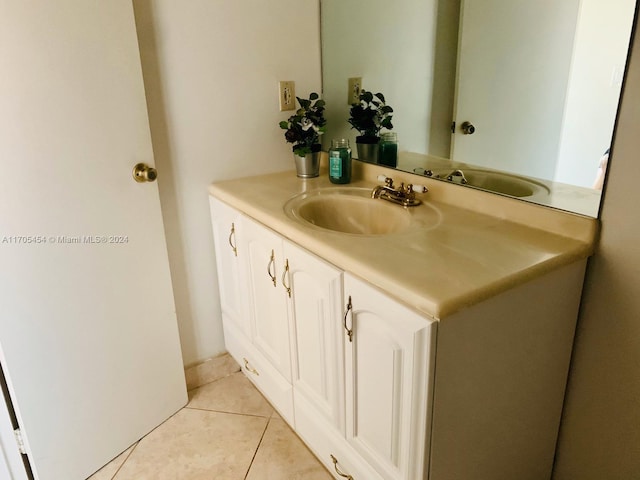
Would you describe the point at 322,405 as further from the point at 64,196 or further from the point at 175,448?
the point at 64,196

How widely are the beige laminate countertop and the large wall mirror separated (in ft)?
0.21

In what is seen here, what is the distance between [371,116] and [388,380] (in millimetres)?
1074

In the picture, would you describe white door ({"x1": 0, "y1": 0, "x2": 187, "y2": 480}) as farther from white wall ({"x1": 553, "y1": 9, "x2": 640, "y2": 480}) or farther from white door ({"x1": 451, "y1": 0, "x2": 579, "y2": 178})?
white wall ({"x1": 553, "y1": 9, "x2": 640, "y2": 480})

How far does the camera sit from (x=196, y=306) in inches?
73.1

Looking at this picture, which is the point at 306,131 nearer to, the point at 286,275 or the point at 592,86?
the point at 286,275

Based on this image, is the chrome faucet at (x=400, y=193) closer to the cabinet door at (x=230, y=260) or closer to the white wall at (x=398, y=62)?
the white wall at (x=398, y=62)

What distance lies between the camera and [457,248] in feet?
3.56

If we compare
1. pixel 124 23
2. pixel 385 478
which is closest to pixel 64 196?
pixel 124 23

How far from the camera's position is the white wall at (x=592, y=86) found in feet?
3.23

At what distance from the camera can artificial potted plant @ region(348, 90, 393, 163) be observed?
1.75 meters

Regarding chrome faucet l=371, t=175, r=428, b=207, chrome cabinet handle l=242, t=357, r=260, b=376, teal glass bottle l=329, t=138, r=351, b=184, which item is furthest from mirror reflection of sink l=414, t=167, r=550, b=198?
chrome cabinet handle l=242, t=357, r=260, b=376

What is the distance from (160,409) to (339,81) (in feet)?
4.67

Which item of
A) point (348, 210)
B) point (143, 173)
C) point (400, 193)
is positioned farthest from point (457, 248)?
point (143, 173)

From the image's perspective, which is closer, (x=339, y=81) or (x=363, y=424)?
(x=363, y=424)
